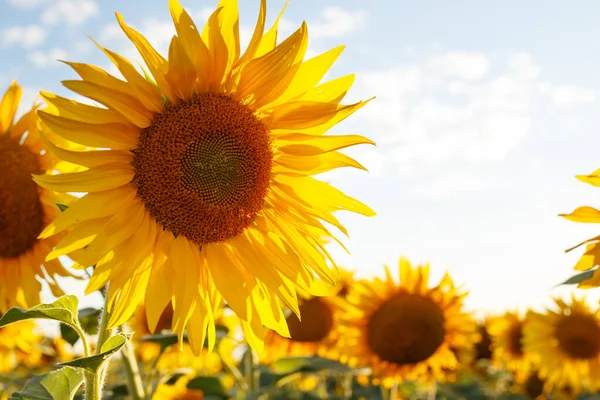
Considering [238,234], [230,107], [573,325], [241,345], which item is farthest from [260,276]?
[573,325]

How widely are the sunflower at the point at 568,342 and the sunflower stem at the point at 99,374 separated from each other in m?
6.34

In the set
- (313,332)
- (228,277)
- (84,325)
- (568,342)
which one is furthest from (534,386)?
(228,277)

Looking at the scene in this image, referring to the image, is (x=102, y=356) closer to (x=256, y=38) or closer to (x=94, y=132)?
(x=94, y=132)

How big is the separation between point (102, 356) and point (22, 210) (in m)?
1.51

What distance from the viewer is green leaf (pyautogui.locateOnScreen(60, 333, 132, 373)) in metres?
2.20

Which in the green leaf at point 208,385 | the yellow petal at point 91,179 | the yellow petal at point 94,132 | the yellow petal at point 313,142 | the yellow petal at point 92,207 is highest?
the yellow petal at point 313,142

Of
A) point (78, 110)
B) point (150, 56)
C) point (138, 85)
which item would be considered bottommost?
point (78, 110)

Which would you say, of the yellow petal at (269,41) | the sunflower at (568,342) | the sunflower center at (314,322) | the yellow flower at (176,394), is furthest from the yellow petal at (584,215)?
the sunflower at (568,342)

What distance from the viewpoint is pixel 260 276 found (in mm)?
2971

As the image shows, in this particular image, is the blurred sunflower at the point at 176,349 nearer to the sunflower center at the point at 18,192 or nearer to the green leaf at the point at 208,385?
the green leaf at the point at 208,385

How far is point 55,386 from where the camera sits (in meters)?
2.56

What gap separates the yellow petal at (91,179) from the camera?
8.45ft

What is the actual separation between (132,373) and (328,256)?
1.39 m

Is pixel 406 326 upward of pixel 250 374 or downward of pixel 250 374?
upward
